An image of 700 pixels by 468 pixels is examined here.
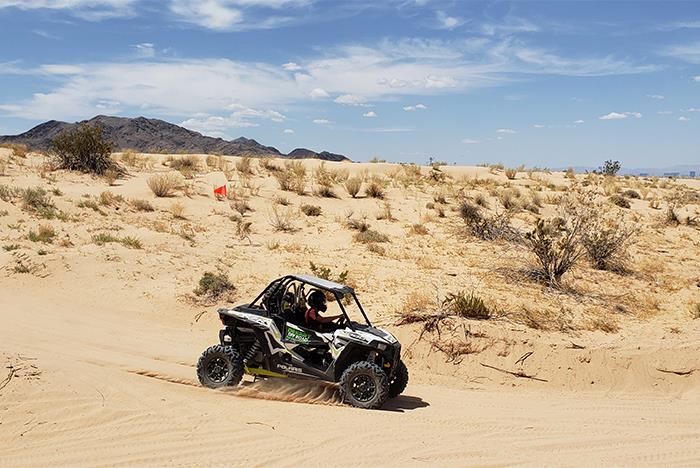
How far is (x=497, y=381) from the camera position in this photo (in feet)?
34.0

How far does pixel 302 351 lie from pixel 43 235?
10.8 meters

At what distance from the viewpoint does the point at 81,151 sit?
25938 mm

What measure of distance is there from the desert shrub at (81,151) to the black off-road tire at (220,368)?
19.6 meters

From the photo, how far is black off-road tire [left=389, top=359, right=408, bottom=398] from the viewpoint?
8547mm

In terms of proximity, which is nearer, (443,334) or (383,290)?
(443,334)

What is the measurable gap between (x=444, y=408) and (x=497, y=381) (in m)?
2.16

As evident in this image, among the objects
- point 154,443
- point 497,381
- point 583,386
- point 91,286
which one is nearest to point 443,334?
point 497,381

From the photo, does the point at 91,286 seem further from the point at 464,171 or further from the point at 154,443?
the point at 464,171

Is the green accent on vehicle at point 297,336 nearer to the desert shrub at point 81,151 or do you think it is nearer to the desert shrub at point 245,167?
the desert shrub at point 81,151

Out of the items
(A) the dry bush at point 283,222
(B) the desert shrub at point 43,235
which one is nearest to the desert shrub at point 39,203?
(B) the desert shrub at point 43,235

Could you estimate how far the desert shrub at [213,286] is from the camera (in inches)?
537

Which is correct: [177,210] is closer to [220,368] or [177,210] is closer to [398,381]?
[220,368]

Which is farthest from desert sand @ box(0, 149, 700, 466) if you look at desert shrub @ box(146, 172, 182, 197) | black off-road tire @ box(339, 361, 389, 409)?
desert shrub @ box(146, 172, 182, 197)

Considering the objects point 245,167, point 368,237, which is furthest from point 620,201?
point 245,167
